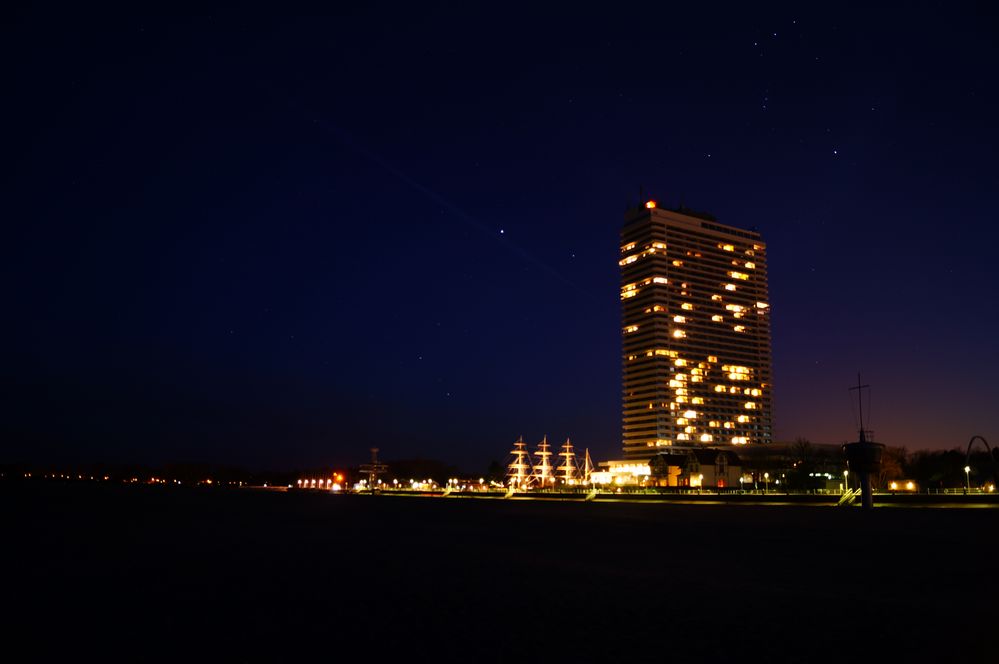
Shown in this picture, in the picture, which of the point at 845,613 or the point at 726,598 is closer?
the point at 845,613

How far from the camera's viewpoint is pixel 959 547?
106ft

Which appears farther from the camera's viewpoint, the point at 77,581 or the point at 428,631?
the point at 77,581

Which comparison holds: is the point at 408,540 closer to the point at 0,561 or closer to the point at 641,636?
the point at 0,561

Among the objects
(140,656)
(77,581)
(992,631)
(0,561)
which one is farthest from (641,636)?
(0,561)

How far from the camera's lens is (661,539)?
127ft

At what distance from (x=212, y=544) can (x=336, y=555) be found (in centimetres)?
858

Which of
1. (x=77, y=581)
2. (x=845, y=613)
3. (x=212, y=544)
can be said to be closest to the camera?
(x=845, y=613)

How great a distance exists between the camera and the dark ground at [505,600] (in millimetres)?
13352

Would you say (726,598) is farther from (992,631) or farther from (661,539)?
(661,539)

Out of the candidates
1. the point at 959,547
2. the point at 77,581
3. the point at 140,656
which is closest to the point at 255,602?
the point at 140,656

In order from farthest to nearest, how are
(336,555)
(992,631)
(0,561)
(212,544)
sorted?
(212,544)
(336,555)
(0,561)
(992,631)

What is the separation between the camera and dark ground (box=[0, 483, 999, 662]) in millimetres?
13352

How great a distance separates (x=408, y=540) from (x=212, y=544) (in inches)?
377

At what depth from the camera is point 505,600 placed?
1866cm
